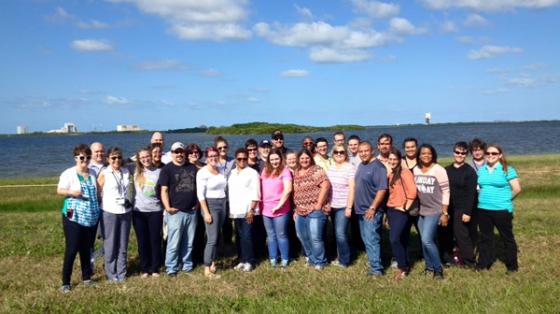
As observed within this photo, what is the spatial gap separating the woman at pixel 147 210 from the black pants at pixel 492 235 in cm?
486

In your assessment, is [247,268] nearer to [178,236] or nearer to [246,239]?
[246,239]

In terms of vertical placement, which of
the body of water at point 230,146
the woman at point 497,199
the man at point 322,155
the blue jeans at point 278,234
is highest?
the man at point 322,155

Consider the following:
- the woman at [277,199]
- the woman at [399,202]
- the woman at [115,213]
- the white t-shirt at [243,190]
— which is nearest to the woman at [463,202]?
the woman at [399,202]

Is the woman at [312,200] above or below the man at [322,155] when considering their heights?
below

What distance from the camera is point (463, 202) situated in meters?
6.82

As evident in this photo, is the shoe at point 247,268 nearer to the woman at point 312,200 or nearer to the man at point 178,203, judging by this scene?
the man at point 178,203

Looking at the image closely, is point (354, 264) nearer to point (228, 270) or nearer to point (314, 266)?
point (314, 266)

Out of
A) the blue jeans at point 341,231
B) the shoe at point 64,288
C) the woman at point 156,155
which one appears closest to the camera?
the shoe at point 64,288

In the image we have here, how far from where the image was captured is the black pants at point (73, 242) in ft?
21.0

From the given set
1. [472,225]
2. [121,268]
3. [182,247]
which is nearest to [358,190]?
[472,225]

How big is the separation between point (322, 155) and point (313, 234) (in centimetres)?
153

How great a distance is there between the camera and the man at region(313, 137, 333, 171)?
801 cm

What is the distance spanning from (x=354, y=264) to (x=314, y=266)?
698 mm

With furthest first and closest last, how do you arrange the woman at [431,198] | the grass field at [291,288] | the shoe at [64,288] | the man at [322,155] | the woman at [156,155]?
the man at [322,155] < the woman at [156,155] < the woman at [431,198] < the shoe at [64,288] < the grass field at [291,288]
